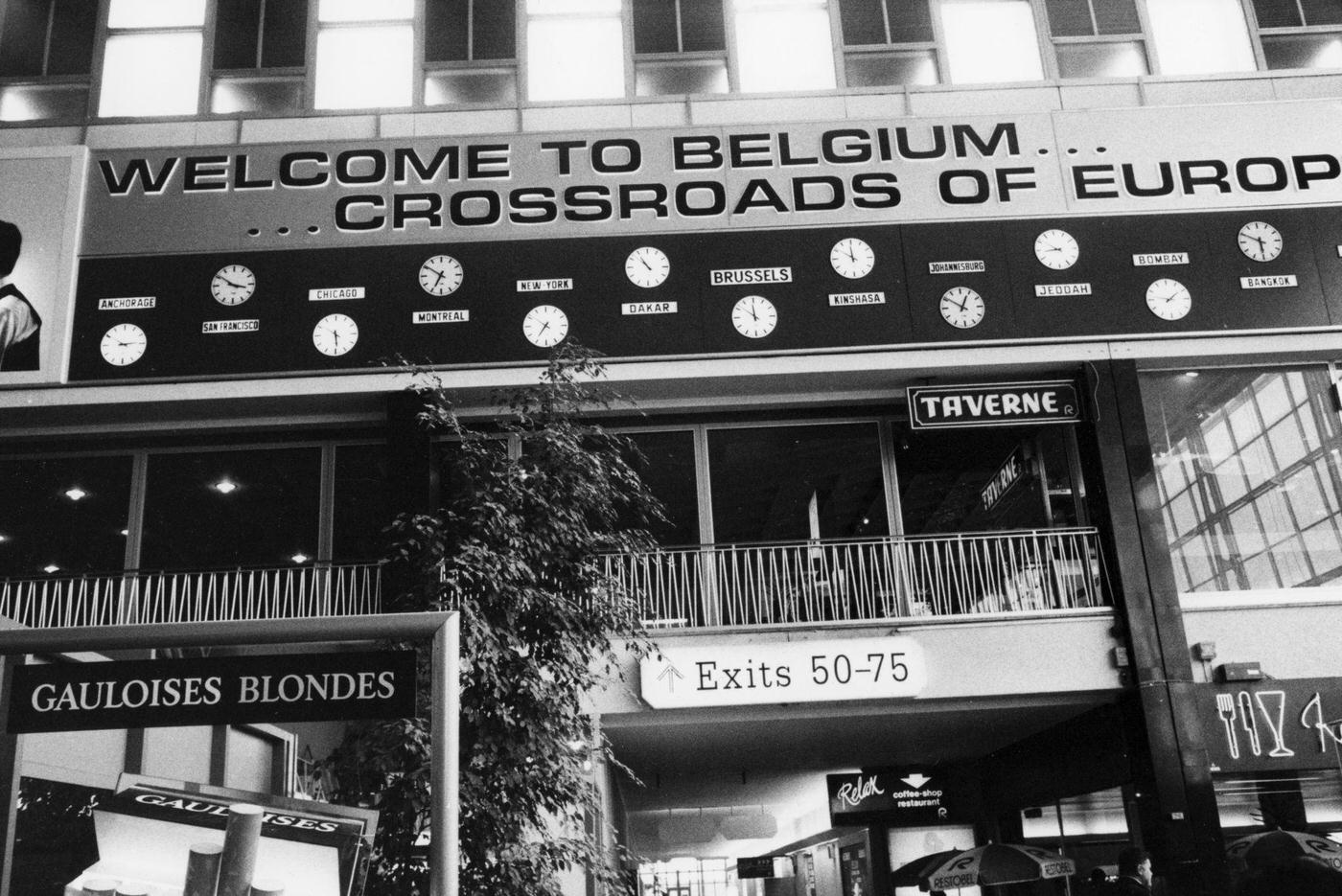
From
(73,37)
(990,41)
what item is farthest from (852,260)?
(73,37)

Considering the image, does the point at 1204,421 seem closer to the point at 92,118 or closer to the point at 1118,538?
the point at 1118,538

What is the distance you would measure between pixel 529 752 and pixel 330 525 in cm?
740

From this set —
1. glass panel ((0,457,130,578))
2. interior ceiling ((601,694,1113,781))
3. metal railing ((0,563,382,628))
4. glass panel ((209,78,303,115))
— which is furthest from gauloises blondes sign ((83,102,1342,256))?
interior ceiling ((601,694,1113,781))

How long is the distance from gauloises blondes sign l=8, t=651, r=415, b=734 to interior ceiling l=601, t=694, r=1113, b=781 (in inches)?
336

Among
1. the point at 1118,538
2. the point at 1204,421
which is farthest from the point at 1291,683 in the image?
the point at 1204,421

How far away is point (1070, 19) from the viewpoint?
45.0 ft

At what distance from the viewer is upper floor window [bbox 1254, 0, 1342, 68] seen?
13562 millimetres

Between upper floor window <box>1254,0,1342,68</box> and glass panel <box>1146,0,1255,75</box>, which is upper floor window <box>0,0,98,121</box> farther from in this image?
upper floor window <box>1254,0,1342,68</box>

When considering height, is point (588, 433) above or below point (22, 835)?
above

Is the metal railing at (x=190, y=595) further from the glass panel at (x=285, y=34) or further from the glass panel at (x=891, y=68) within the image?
the glass panel at (x=891, y=68)

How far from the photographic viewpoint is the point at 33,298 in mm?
11969

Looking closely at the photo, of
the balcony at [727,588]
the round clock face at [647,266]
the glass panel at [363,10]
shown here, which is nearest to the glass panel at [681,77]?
the round clock face at [647,266]

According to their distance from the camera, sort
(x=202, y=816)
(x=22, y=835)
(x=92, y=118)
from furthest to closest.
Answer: (x=92, y=118) → (x=22, y=835) → (x=202, y=816)

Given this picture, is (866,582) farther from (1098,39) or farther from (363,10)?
(363,10)
